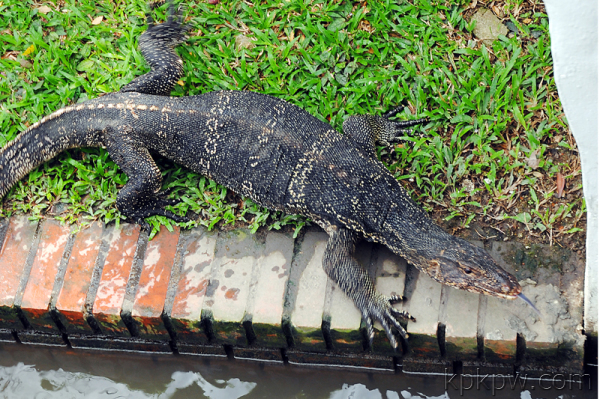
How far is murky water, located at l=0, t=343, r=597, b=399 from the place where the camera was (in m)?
3.69

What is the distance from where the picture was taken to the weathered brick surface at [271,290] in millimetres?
3625

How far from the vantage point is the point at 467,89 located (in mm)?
4215

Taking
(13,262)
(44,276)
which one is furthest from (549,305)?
(13,262)

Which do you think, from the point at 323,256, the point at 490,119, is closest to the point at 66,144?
the point at 323,256

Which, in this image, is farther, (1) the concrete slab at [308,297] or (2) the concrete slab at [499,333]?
(1) the concrete slab at [308,297]

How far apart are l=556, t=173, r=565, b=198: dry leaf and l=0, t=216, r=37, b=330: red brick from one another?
364 cm

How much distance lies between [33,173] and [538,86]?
385 cm

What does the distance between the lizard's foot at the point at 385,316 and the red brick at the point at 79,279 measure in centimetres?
186

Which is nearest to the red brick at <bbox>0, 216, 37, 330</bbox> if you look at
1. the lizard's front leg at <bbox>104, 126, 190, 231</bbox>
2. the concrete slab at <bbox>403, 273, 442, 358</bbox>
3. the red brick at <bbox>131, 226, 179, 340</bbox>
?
the lizard's front leg at <bbox>104, 126, 190, 231</bbox>

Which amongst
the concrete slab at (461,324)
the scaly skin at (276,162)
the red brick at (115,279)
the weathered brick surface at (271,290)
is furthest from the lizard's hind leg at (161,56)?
the concrete slab at (461,324)

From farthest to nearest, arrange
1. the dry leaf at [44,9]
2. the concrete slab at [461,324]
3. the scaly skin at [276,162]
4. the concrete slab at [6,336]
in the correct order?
the dry leaf at [44,9] < the concrete slab at [6,336] < the scaly skin at [276,162] < the concrete slab at [461,324]

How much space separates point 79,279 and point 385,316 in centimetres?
205

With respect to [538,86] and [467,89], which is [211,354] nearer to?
[467,89]

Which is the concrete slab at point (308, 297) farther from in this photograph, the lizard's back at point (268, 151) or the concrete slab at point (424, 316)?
the concrete slab at point (424, 316)
